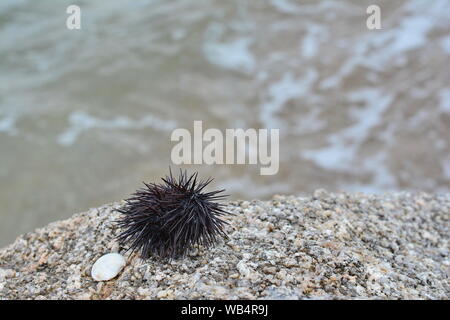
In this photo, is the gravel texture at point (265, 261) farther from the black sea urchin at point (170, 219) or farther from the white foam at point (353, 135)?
the white foam at point (353, 135)

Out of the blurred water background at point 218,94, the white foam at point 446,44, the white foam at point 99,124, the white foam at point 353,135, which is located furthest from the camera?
the white foam at point 446,44

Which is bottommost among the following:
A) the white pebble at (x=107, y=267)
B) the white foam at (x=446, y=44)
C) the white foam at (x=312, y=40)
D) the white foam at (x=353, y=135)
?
the white pebble at (x=107, y=267)

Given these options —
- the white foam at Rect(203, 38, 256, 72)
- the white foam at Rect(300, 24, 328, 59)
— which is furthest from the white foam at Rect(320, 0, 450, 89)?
the white foam at Rect(203, 38, 256, 72)

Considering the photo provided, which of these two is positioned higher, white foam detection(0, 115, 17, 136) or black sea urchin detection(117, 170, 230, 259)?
white foam detection(0, 115, 17, 136)

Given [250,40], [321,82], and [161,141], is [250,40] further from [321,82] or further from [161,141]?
[161,141]

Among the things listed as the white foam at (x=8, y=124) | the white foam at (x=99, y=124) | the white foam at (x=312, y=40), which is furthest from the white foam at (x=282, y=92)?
the white foam at (x=8, y=124)

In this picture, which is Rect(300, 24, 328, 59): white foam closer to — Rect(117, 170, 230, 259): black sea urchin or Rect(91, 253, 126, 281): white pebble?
Rect(117, 170, 230, 259): black sea urchin

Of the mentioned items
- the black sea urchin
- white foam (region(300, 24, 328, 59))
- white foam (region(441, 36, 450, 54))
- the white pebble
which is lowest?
the white pebble
